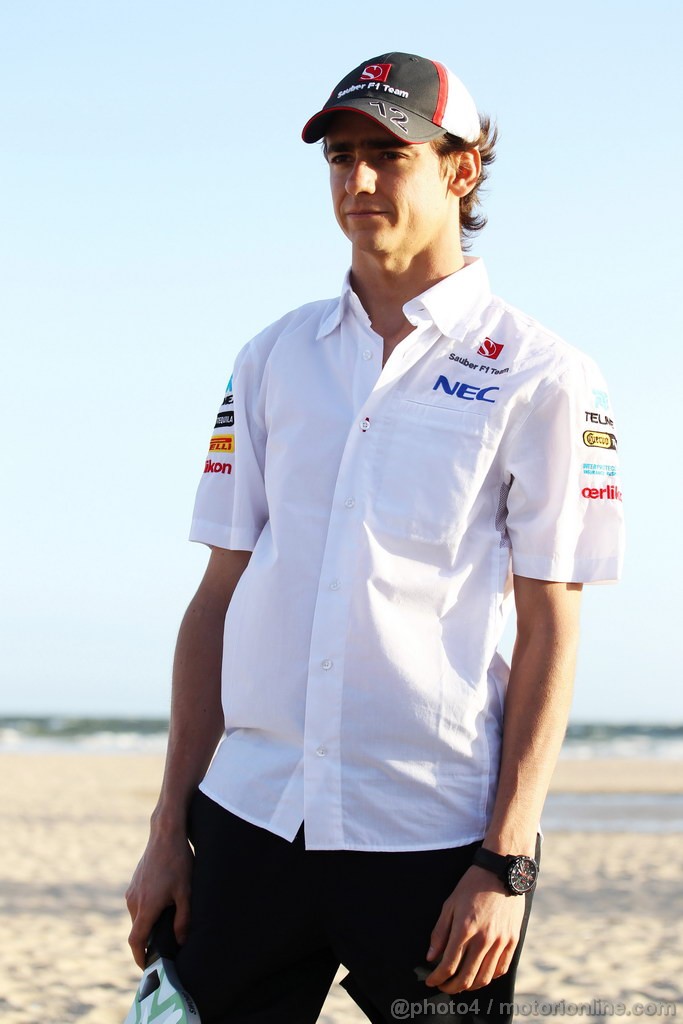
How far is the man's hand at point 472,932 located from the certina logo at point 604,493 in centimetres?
70

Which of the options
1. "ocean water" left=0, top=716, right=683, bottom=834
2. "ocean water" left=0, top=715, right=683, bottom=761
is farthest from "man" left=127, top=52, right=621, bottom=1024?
"ocean water" left=0, top=715, right=683, bottom=761

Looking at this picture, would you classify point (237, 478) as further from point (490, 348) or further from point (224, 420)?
point (490, 348)

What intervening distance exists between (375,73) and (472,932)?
162 centimetres

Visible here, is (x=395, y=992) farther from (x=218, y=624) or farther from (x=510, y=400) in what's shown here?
Result: (x=510, y=400)

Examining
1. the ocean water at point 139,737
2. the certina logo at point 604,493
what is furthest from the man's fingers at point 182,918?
the ocean water at point 139,737

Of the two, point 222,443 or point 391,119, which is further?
point 222,443

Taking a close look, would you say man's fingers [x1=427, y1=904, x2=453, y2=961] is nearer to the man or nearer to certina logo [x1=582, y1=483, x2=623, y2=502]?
the man

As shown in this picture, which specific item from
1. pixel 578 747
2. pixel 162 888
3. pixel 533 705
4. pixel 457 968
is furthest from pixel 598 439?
pixel 578 747

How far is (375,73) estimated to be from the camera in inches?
90.8

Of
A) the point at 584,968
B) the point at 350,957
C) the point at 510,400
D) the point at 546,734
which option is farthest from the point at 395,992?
the point at 584,968

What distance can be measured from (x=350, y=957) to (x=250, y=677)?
1.73 ft

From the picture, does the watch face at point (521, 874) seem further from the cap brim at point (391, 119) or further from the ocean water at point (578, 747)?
the ocean water at point (578, 747)

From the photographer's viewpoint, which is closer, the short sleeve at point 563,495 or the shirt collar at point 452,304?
the short sleeve at point 563,495

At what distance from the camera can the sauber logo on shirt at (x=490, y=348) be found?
88.3 inches
